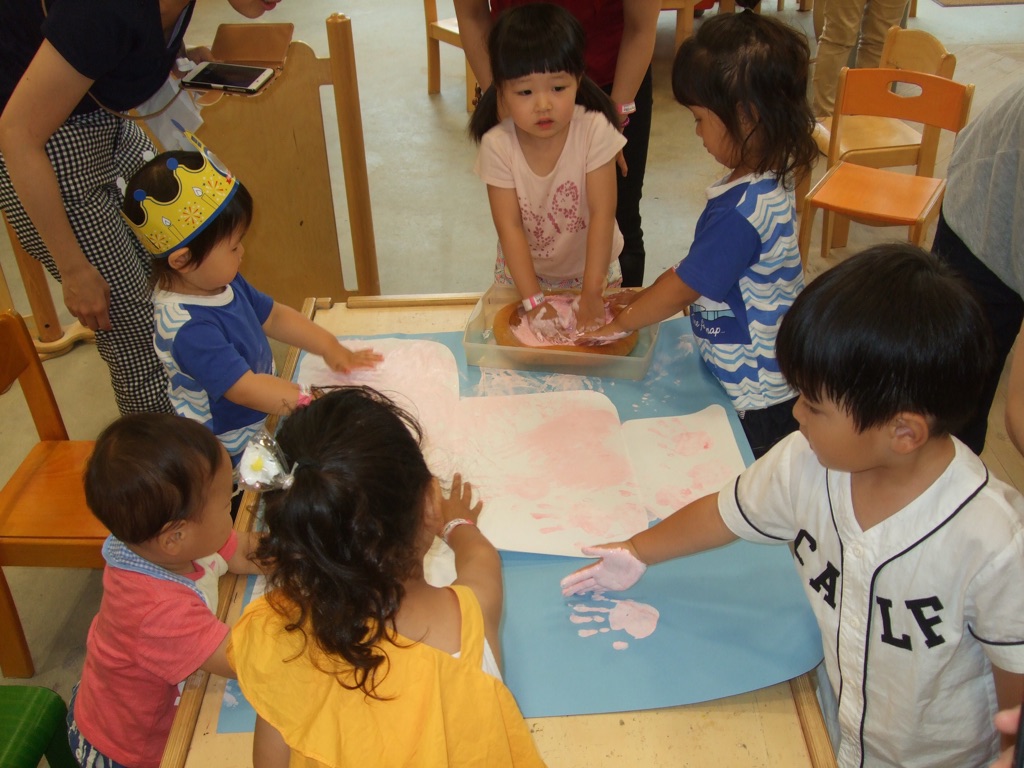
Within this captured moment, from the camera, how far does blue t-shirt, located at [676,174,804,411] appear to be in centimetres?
130

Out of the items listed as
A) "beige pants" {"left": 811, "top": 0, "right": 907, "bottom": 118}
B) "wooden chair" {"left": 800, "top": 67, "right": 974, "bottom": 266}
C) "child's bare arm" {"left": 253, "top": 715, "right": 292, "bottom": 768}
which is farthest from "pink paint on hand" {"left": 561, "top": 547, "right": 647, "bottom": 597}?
"beige pants" {"left": 811, "top": 0, "right": 907, "bottom": 118}

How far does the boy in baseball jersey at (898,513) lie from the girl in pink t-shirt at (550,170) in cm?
70

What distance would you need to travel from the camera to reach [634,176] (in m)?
2.03

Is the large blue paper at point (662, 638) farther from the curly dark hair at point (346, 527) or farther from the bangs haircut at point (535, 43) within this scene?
the bangs haircut at point (535, 43)

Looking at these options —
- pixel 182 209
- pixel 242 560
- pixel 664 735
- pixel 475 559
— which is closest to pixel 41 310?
pixel 182 209

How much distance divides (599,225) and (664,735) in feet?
3.20

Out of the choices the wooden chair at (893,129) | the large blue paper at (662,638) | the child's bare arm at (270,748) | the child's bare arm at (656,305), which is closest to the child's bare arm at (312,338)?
the child's bare arm at (656,305)

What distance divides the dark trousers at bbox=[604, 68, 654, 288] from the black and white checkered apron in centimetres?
103

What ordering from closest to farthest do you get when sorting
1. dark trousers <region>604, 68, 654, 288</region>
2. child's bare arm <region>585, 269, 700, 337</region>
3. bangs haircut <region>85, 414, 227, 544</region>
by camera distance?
1. bangs haircut <region>85, 414, 227, 544</region>
2. child's bare arm <region>585, 269, 700, 337</region>
3. dark trousers <region>604, 68, 654, 288</region>

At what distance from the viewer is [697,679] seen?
0.95 metres

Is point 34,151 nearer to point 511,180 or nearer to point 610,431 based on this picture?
point 511,180

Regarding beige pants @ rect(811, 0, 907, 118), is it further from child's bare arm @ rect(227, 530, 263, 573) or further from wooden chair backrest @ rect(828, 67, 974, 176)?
child's bare arm @ rect(227, 530, 263, 573)

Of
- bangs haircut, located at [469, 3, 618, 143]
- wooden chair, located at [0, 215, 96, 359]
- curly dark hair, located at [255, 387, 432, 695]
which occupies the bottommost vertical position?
wooden chair, located at [0, 215, 96, 359]

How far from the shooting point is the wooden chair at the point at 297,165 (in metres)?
2.13
